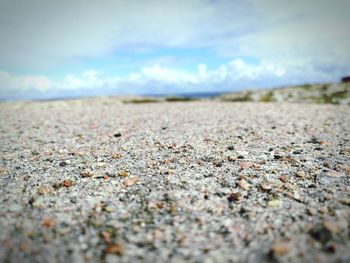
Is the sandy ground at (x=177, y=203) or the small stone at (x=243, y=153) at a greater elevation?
the small stone at (x=243, y=153)

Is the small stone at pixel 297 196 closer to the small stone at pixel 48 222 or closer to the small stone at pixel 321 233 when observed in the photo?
the small stone at pixel 321 233

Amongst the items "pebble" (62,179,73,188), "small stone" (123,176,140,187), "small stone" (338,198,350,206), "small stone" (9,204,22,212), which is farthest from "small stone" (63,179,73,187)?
"small stone" (338,198,350,206)

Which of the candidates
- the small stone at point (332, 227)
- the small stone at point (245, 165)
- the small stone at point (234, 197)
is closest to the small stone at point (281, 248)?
the small stone at point (332, 227)

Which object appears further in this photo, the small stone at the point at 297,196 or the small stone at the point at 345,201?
the small stone at the point at 297,196

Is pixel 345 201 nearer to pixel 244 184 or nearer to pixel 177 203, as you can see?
pixel 244 184

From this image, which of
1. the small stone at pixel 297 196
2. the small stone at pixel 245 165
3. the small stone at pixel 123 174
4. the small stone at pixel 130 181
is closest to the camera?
the small stone at pixel 297 196

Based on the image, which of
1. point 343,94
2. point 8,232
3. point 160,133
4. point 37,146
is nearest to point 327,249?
point 8,232

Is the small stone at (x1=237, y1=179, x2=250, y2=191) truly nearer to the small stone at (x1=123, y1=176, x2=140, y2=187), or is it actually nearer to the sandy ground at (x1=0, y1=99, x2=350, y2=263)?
the sandy ground at (x1=0, y1=99, x2=350, y2=263)

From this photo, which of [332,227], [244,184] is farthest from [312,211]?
[244,184]
